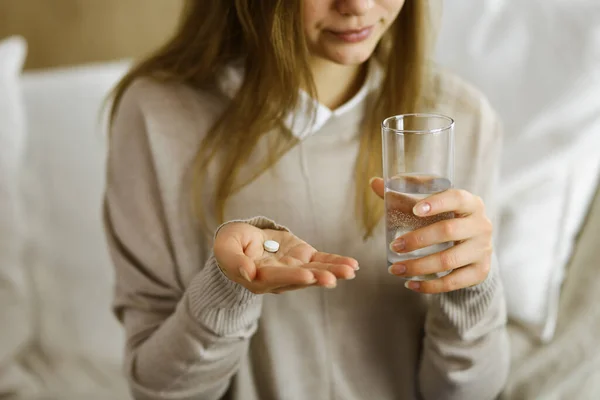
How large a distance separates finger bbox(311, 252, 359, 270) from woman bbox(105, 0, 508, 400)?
23 cm

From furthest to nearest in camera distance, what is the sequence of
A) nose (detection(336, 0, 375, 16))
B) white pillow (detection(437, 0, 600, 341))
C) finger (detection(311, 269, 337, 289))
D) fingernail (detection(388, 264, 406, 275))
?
1. white pillow (detection(437, 0, 600, 341))
2. nose (detection(336, 0, 375, 16))
3. fingernail (detection(388, 264, 406, 275))
4. finger (detection(311, 269, 337, 289))

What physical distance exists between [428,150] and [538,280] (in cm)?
61

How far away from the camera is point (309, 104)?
3.18 feet

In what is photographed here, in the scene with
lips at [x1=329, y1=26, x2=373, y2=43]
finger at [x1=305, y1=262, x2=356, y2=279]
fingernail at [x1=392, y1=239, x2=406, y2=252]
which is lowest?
fingernail at [x1=392, y1=239, x2=406, y2=252]

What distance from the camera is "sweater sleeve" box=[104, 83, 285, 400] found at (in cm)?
94

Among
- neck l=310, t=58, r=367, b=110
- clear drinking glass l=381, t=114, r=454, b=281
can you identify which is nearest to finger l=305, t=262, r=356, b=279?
clear drinking glass l=381, t=114, r=454, b=281

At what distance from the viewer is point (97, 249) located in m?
1.48

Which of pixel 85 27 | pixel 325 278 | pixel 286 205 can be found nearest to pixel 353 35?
pixel 286 205

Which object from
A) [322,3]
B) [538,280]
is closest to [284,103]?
[322,3]

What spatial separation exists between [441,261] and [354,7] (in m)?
0.31

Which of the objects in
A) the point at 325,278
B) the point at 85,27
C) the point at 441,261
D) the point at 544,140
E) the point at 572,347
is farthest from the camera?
the point at 85,27

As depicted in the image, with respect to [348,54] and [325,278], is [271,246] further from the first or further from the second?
[348,54]

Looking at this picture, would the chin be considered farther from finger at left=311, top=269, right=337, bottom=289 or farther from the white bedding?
the white bedding

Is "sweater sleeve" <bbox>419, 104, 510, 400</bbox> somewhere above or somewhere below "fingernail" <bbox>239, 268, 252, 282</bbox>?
below
